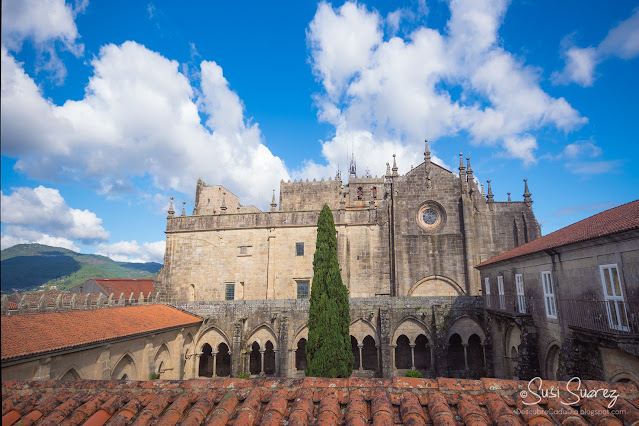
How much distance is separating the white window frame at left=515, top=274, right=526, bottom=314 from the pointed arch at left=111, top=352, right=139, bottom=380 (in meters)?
19.3

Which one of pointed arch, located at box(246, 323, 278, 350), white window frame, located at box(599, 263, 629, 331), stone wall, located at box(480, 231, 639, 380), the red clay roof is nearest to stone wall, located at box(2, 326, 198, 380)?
pointed arch, located at box(246, 323, 278, 350)

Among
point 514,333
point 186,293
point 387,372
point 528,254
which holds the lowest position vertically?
point 387,372

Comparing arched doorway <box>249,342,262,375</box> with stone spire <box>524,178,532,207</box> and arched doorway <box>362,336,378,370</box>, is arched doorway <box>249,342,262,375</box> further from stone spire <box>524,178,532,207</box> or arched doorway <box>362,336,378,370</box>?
stone spire <box>524,178,532,207</box>

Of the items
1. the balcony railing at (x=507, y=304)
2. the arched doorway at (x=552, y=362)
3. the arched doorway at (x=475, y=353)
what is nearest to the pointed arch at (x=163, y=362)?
the balcony railing at (x=507, y=304)

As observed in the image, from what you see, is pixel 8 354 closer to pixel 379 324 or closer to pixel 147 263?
pixel 379 324

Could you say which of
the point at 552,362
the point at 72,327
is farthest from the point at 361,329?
the point at 72,327

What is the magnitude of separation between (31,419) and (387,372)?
65.3 feet

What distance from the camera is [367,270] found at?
28859 millimetres

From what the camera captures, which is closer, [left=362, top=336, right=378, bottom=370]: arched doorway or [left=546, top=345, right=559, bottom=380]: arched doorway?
[left=546, top=345, right=559, bottom=380]: arched doorway

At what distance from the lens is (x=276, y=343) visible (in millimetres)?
23578

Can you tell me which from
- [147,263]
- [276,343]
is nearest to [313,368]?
[276,343]

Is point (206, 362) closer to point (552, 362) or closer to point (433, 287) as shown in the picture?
point (433, 287)

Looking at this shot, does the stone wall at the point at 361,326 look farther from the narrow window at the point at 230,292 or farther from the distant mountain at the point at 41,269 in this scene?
the distant mountain at the point at 41,269

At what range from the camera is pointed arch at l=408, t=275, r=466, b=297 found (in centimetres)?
2773
